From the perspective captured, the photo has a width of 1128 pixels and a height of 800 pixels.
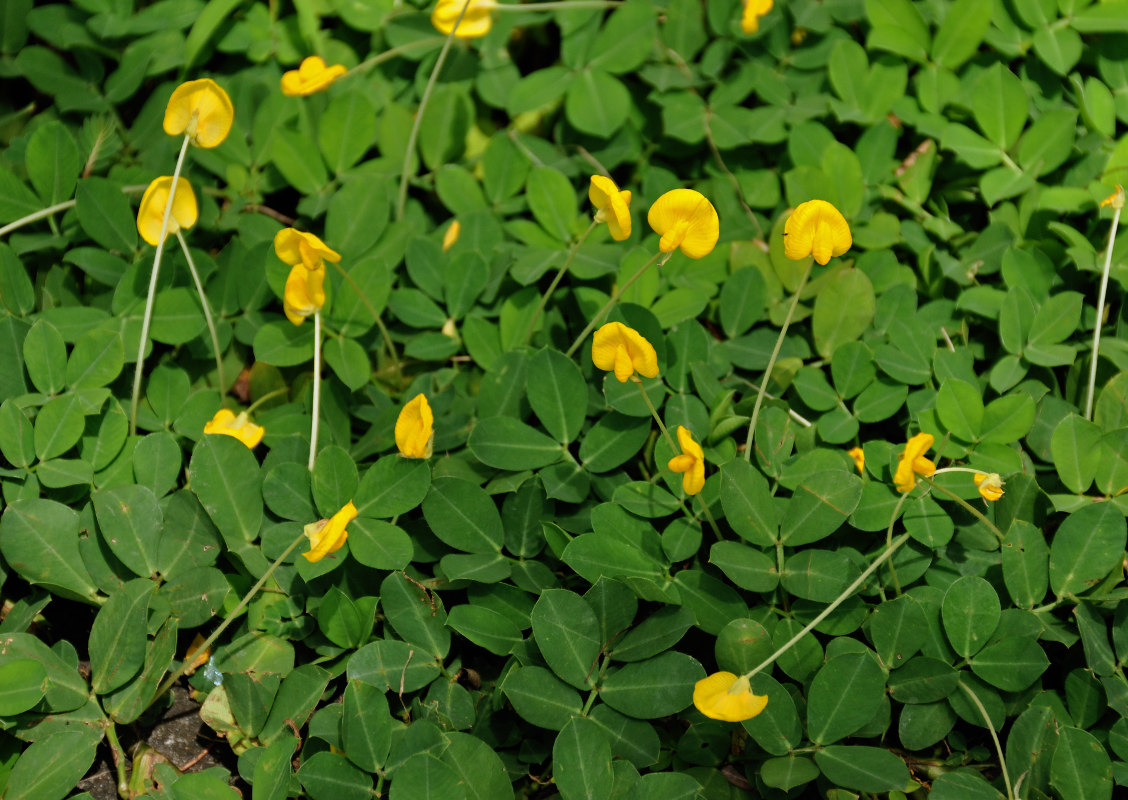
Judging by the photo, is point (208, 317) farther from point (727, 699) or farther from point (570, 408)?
point (727, 699)

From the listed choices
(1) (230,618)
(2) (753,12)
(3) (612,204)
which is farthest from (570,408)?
(2) (753,12)

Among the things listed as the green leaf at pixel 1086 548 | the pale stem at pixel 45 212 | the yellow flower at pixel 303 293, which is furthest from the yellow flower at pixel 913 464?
the pale stem at pixel 45 212

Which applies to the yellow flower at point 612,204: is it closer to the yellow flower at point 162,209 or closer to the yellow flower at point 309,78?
the yellow flower at point 309,78

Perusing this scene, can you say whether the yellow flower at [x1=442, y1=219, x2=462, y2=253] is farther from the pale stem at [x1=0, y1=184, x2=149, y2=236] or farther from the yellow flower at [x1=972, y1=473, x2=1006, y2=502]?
the yellow flower at [x1=972, y1=473, x2=1006, y2=502]

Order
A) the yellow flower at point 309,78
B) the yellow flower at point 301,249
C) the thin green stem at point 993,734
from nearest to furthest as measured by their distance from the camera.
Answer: the thin green stem at point 993,734 → the yellow flower at point 301,249 → the yellow flower at point 309,78

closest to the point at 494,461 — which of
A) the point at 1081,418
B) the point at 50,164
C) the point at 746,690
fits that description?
the point at 746,690

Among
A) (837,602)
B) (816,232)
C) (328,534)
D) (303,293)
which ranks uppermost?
(816,232)
